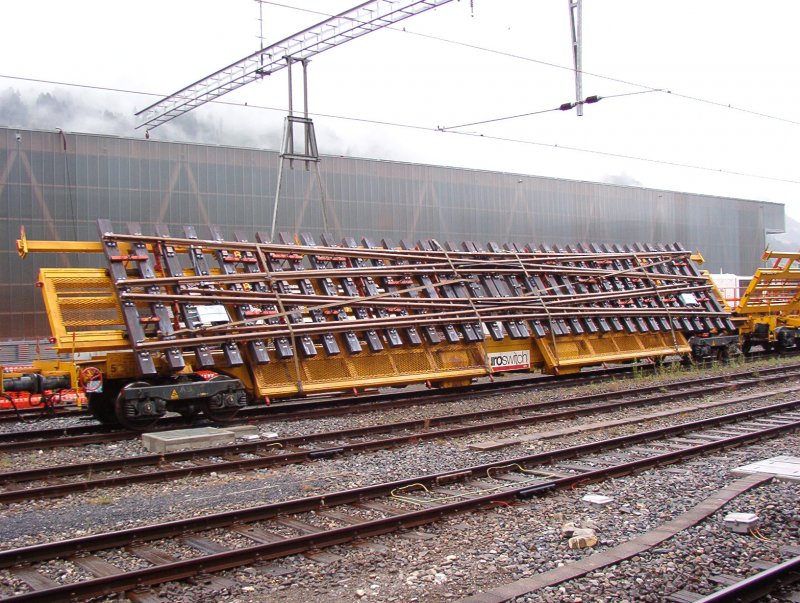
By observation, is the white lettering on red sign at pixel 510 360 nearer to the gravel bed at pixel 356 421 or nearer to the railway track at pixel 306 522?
the gravel bed at pixel 356 421

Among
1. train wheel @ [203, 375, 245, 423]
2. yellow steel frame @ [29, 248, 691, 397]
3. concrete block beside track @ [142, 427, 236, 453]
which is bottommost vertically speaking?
concrete block beside track @ [142, 427, 236, 453]

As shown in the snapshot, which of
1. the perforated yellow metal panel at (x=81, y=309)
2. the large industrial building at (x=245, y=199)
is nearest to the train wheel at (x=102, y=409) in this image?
the perforated yellow metal panel at (x=81, y=309)

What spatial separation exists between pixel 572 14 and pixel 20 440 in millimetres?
11448

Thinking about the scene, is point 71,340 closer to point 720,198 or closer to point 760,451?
point 760,451

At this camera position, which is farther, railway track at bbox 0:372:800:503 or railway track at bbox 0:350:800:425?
railway track at bbox 0:350:800:425

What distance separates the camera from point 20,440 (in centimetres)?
1092

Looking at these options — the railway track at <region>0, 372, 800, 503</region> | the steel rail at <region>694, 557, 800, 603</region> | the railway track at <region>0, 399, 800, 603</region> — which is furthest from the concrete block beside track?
the steel rail at <region>694, 557, 800, 603</region>

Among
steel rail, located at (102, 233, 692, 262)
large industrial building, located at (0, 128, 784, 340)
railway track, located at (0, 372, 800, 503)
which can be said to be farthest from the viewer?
large industrial building, located at (0, 128, 784, 340)

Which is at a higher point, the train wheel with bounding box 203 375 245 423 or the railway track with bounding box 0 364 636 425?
the train wheel with bounding box 203 375 245 423

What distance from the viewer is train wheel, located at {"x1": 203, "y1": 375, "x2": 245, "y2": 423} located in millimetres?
11766

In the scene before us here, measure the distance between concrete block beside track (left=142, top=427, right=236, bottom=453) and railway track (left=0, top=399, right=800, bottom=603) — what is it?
3.50 m

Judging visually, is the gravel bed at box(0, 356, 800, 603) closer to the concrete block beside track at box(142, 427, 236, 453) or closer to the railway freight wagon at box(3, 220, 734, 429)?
the concrete block beside track at box(142, 427, 236, 453)

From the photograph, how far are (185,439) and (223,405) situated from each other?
1.87m

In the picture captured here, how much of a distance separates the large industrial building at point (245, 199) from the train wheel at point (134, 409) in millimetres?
14991
